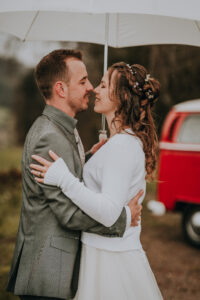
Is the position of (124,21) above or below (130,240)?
above

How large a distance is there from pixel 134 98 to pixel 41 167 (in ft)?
2.51

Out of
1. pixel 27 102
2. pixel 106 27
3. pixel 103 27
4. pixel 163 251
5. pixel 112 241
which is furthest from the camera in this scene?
pixel 27 102

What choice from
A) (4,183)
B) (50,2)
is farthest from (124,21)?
(4,183)

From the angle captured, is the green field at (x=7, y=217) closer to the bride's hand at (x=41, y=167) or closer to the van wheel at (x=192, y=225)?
the bride's hand at (x=41, y=167)

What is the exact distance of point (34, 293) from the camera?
2.53m

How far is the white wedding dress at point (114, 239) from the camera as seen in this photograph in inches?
95.6

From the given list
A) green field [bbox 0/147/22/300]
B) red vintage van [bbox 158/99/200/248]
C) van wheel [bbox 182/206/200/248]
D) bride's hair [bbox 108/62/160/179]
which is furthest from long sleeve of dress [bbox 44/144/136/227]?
van wheel [bbox 182/206/200/248]

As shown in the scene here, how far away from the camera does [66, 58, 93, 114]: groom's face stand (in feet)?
9.32

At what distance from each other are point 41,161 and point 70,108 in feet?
1.71

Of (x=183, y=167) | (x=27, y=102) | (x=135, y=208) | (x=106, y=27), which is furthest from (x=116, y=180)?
(x=27, y=102)

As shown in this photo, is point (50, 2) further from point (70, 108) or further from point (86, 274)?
point (86, 274)

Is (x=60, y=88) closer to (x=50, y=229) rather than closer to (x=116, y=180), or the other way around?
(x=116, y=180)

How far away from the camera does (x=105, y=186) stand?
7.98 ft

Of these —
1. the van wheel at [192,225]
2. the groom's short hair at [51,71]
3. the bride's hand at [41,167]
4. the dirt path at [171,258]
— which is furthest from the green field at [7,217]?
the van wheel at [192,225]
